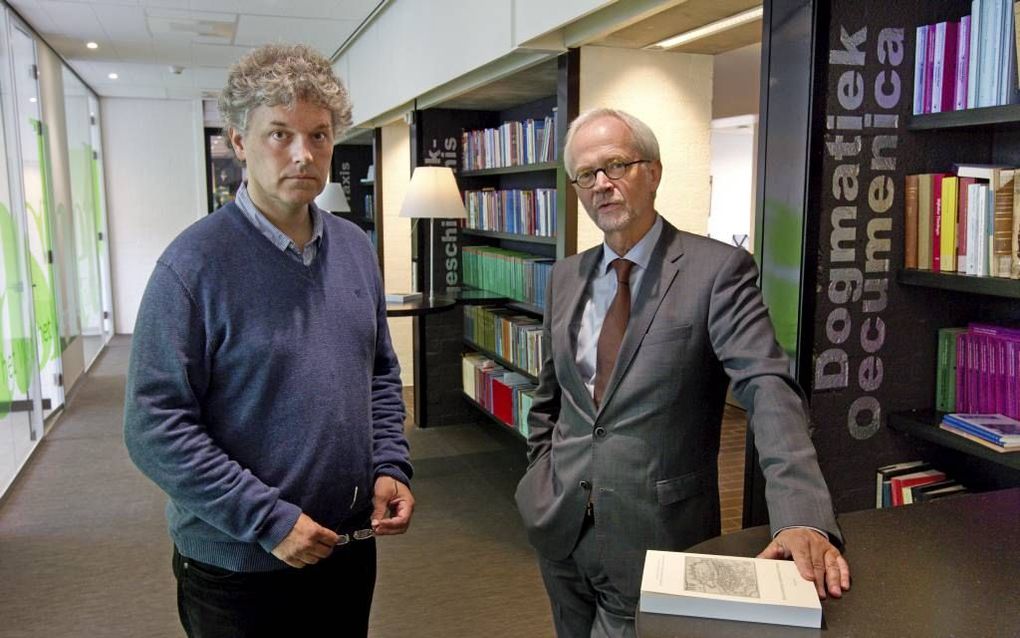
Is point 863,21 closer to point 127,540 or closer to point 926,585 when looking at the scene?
point 926,585

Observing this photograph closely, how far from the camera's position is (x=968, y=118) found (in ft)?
6.62

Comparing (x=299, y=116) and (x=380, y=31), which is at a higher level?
(x=380, y=31)

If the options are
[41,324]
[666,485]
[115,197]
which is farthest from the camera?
[115,197]

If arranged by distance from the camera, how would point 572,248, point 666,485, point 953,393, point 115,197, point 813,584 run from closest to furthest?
point 813,584 < point 666,485 < point 953,393 < point 572,248 < point 115,197

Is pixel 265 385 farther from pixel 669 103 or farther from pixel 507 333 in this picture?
pixel 507 333

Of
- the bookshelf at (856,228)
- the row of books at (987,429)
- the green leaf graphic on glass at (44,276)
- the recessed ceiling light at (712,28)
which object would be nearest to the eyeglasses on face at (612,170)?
the bookshelf at (856,228)

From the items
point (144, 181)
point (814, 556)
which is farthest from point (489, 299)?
point (144, 181)

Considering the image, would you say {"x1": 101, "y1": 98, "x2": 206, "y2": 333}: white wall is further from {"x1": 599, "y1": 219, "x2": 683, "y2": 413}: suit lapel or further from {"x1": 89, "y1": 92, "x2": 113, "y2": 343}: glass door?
{"x1": 599, "y1": 219, "x2": 683, "y2": 413}: suit lapel

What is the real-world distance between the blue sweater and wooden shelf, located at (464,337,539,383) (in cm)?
312

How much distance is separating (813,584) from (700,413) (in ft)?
1.93

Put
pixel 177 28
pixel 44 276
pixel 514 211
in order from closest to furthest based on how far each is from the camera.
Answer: pixel 514 211, pixel 44 276, pixel 177 28

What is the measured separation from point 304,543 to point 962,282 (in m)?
1.75

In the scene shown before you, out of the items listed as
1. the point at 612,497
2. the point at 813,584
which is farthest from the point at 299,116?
the point at 813,584

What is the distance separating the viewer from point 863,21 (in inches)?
83.6
